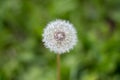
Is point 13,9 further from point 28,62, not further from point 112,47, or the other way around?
point 112,47

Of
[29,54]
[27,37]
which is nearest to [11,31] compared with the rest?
[27,37]

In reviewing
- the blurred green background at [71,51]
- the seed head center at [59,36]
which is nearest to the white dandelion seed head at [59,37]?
the seed head center at [59,36]

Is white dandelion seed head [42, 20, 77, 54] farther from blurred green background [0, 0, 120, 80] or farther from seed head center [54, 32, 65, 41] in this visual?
blurred green background [0, 0, 120, 80]

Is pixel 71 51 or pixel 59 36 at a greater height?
pixel 71 51

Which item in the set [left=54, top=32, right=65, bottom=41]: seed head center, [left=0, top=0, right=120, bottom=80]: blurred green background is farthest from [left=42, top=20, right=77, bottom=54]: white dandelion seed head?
[left=0, top=0, right=120, bottom=80]: blurred green background

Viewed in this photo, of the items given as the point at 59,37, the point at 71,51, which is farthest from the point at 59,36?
the point at 71,51

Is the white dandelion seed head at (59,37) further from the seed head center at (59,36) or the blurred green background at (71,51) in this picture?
the blurred green background at (71,51)

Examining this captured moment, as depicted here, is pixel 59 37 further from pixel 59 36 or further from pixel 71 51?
pixel 71 51
